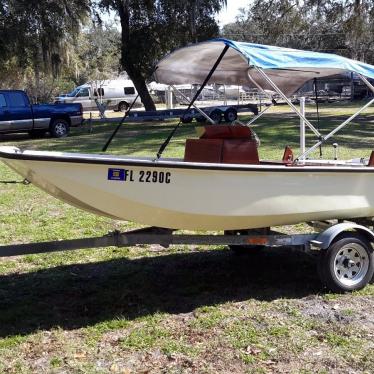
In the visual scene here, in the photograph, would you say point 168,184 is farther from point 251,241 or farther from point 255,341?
point 255,341

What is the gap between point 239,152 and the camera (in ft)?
17.1

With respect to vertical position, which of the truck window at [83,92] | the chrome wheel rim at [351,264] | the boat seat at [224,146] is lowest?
the chrome wheel rim at [351,264]

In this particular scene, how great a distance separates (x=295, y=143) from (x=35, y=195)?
9.26 meters

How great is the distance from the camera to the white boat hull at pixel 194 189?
4574mm

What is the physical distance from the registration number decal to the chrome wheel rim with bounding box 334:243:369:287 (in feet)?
5.68

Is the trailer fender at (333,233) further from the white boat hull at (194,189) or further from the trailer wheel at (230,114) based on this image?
the trailer wheel at (230,114)

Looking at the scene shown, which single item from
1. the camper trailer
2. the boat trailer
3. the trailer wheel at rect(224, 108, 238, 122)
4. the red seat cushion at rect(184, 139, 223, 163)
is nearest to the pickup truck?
the trailer wheel at rect(224, 108, 238, 122)

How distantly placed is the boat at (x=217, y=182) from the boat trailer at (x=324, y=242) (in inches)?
5.5

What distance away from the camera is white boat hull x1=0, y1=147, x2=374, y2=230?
15.0 feet

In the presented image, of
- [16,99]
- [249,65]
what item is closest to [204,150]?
[249,65]

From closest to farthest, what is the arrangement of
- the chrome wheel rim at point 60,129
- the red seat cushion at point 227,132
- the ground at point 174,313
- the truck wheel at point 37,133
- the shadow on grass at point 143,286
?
the ground at point 174,313
the shadow on grass at point 143,286
the red seat cushion at point 227,132
the truck wheel at point 37,133
the chrome wheel rim at point 60,129

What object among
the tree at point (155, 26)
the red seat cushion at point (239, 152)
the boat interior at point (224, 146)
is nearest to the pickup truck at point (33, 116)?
the tree at point (155, 26)

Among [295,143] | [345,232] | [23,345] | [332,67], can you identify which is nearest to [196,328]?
[23,345]

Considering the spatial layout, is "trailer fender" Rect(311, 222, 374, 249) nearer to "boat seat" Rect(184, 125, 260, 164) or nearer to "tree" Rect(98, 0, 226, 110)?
"boat seat" Rect(184, 125, 260, 164)
